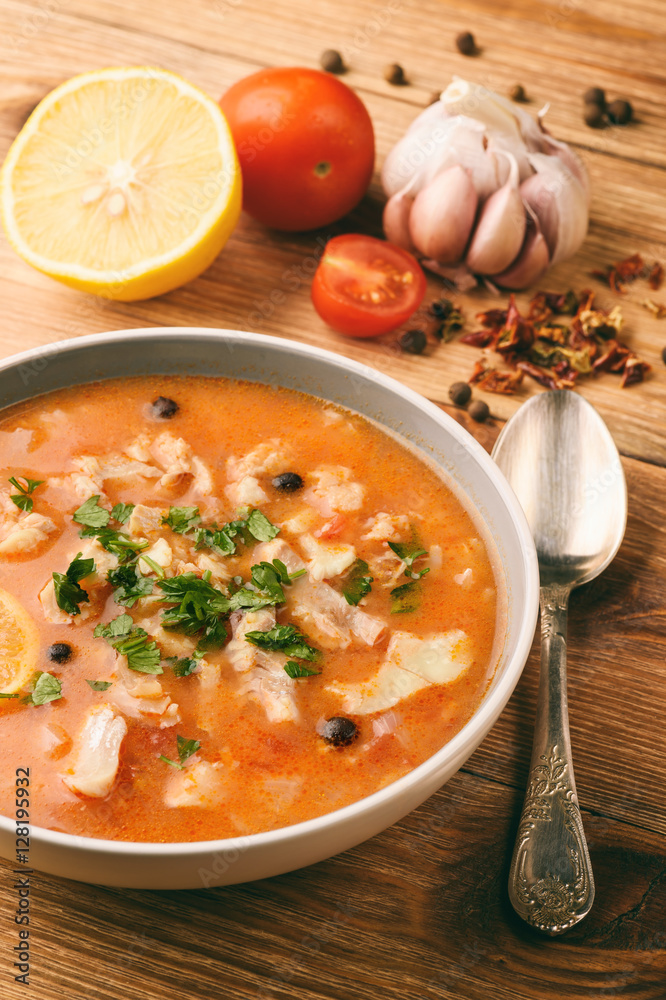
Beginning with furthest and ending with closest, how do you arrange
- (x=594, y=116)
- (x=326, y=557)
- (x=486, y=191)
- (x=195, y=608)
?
(x=594, y=116) → (x=486, y=191) → (x=326, y=557) → (x=195, y=608)

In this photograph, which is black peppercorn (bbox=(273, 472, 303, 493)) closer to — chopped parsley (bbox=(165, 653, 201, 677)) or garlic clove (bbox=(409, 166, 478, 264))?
chopped parsley (bbox=(165, 653, 201, 677))

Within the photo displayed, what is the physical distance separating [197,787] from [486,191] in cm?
255

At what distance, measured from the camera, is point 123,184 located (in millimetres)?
3309

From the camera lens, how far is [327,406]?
2912mm

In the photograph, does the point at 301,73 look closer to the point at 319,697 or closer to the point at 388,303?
the point at 388,303

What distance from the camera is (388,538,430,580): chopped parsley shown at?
102 inches

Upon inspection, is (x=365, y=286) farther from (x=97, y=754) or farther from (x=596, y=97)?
(x=97, y=754)

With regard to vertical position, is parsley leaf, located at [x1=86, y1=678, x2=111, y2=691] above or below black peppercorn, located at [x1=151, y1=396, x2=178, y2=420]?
below

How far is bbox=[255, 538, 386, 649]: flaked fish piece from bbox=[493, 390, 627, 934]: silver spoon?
0.55 meters

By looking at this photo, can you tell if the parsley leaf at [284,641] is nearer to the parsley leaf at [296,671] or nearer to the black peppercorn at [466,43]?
the parsley leaf at [296,671]

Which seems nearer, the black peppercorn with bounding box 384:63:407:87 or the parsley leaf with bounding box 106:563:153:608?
the parsley leaf with bounding box 106:563:153:608

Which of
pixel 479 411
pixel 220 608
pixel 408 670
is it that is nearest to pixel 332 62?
pixel 479 411

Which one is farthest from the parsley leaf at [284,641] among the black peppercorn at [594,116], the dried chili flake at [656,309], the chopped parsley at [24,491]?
the black peppercorn at [594,116]

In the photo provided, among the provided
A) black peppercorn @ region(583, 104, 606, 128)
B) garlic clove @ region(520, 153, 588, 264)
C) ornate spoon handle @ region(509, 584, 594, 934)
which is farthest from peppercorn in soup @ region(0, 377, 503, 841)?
black peppercorn @ region(583, 104, 606, 128)
